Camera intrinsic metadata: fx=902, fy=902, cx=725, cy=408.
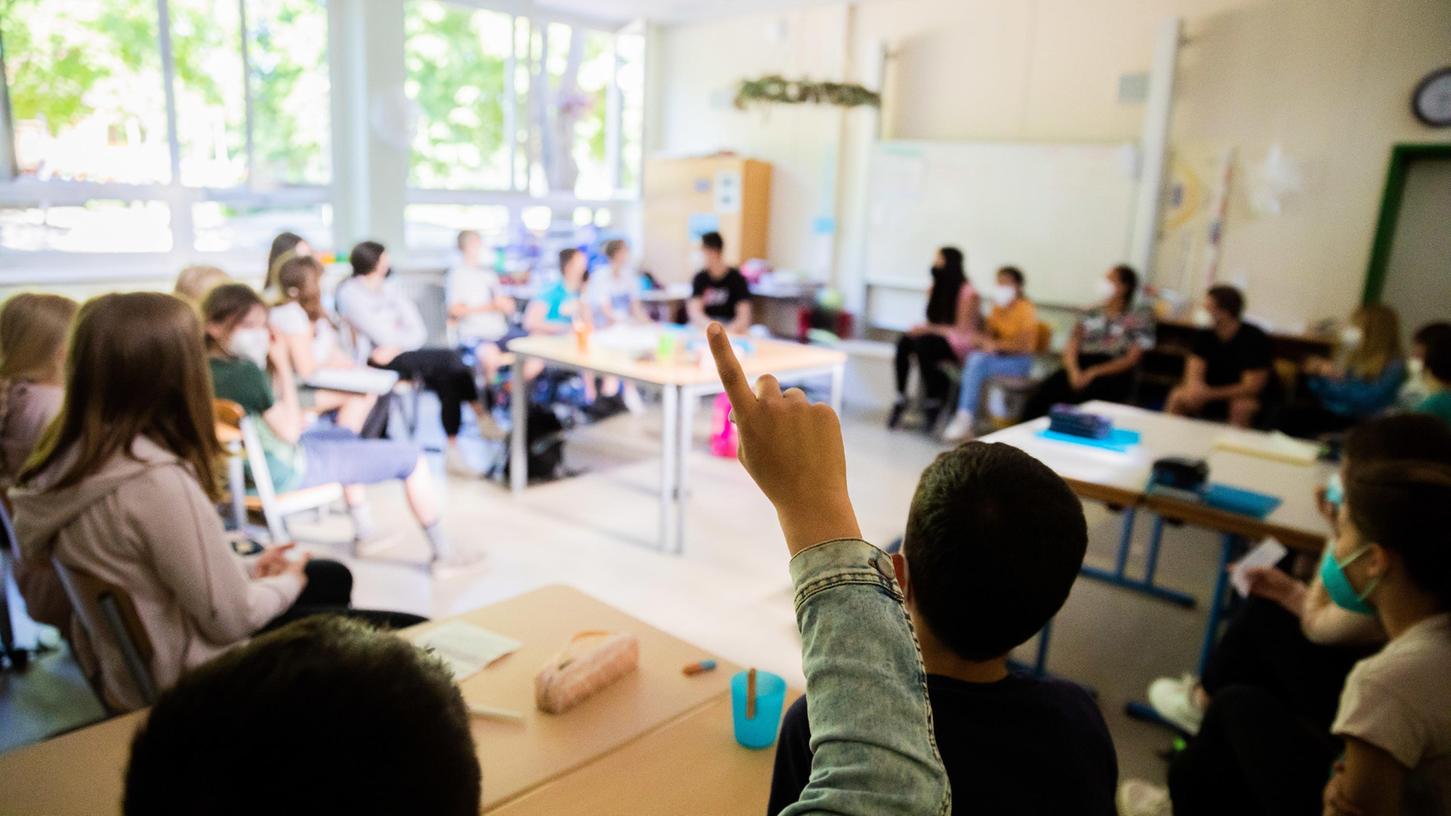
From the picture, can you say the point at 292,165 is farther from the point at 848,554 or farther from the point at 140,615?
the point at 848,554

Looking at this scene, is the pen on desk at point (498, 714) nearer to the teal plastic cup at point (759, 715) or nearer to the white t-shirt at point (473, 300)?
the teal plastic cup at point (759, 715)

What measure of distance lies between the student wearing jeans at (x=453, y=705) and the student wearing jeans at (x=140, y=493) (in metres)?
1.29

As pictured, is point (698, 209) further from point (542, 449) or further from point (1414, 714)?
point (1414, 714)

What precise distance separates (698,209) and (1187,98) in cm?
381

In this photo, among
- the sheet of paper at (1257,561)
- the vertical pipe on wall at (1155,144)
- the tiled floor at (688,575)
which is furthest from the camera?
the vertical pipe on wall at (1155,144)

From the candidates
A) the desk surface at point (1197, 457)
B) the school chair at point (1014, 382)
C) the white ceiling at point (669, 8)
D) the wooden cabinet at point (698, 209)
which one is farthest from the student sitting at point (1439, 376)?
the white ceiling at point (669, 8)

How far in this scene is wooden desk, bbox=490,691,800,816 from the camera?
117 cm

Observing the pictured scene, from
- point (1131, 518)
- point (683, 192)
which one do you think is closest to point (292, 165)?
point (683, 192)

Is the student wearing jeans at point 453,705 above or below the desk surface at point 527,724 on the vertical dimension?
above

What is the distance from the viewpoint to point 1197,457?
2967mm

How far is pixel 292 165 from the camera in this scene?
6180 mm

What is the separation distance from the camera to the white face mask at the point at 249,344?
9.89 feet

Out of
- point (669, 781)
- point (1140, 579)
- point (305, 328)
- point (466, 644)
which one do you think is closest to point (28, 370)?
point (305, 328)

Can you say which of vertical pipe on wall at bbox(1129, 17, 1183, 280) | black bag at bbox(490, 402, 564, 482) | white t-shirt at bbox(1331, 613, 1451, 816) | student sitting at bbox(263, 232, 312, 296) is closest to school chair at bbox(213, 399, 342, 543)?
student sitting at bbox(263, 232, 312, 296)
